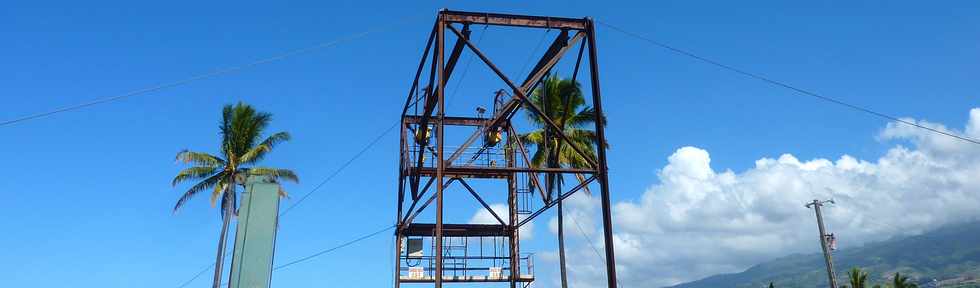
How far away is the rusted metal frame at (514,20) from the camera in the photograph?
1908 cm

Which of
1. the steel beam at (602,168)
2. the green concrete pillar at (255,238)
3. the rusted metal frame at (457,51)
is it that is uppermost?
the rusted metal frame at (457,51)

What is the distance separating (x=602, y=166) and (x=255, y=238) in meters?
14.5

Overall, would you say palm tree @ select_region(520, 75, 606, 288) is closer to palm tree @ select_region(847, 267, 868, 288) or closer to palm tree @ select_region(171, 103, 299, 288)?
palm tree @ select_region(171, 103, 299, 288)

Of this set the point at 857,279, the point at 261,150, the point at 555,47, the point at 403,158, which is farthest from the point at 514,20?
the point at 857,279

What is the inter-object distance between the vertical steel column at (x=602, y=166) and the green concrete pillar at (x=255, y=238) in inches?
529

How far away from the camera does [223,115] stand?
1457 inches

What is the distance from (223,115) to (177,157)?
3090 millimetres

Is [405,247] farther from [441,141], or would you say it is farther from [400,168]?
[441,141]

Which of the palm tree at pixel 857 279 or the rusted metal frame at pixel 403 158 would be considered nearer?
the rusted metal frame at pixel 403 158

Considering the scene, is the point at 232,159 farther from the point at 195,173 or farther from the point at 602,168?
the point at 602,168

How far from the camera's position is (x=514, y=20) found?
19422 mm

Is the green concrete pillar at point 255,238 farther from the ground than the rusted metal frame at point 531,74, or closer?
closer

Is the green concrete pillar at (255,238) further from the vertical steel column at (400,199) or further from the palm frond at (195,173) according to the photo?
the palm frond at (195,173)

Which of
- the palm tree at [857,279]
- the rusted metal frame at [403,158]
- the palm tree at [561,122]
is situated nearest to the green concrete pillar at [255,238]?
the rusted metal frame at [403,158]
